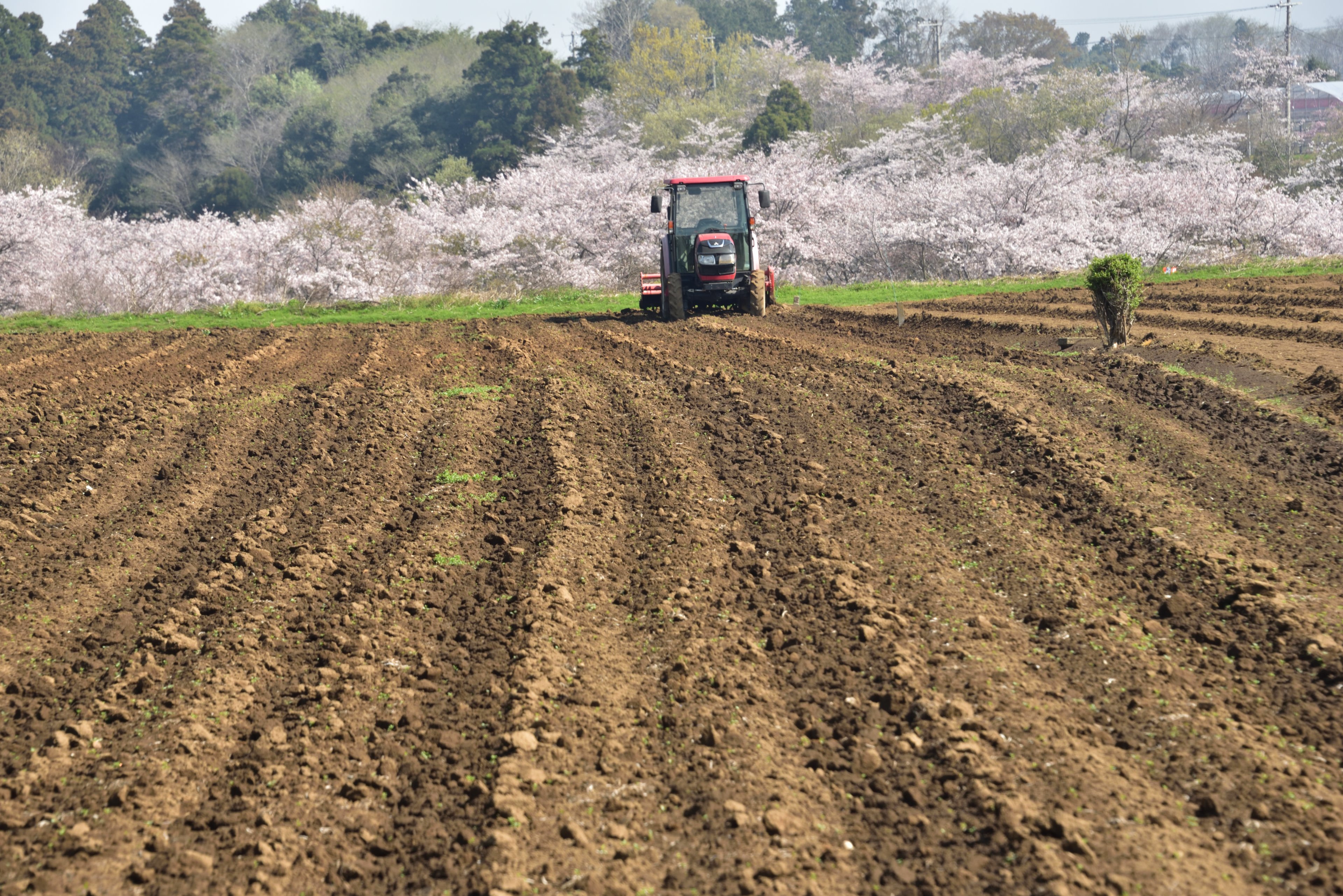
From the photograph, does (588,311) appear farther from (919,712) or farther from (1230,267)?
(919,712)

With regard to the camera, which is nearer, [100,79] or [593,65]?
[593,65]

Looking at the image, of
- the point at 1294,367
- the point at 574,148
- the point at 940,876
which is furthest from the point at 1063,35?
the point at 940,876

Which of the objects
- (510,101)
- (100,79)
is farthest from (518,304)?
(100,79)

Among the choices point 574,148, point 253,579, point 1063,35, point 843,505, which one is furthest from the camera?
point 1063,35

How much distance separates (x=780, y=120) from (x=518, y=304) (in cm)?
2039

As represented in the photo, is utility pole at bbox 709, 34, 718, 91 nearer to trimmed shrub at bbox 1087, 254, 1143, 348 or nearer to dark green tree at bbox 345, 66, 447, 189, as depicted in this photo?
dark green tree at bbox 345, 66, 447, 189

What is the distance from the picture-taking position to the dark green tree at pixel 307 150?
5059 cm

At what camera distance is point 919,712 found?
431 centimetres

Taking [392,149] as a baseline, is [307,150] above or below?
above

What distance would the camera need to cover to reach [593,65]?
4916cm

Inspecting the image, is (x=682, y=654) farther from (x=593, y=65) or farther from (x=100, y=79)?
(x=100, y=79)

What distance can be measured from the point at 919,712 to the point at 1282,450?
229 inches

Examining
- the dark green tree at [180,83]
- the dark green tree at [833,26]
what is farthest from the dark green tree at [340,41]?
the dark green tree at [833,26]

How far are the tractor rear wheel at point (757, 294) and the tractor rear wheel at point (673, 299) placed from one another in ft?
4.33
